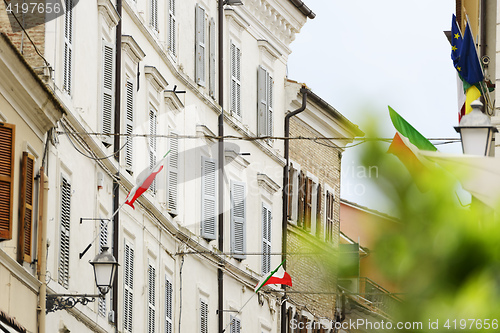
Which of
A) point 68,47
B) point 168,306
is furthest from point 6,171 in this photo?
point 168,306

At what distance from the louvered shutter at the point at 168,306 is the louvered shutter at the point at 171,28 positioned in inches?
182

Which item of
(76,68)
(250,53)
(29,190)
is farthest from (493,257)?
(250,53)

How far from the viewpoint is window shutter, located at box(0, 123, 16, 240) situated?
49.1ft

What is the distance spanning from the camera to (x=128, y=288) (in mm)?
21625

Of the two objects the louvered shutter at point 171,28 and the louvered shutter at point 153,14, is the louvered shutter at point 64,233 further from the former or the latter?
the louvered shutter at point 171,28

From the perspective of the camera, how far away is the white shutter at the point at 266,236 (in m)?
30.7

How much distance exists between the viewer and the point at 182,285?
25.5 m

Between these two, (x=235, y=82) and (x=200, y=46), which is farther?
(x=235, y=82)

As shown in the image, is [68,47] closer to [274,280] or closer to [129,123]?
[129,123]

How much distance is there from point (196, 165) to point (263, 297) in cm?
552

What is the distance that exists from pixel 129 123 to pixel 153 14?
9.69 ft

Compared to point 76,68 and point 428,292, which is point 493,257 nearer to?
point 428,292

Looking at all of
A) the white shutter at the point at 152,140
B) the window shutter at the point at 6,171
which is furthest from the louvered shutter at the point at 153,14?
the window shutter at the point at 6,171

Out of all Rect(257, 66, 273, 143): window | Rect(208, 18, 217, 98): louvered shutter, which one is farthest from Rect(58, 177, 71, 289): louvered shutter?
Rect(257, 66, 273, 143): window
